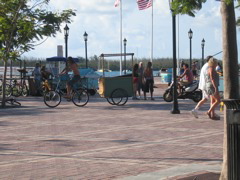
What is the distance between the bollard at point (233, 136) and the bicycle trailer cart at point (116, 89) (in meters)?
13.6

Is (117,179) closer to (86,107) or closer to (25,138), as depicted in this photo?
(25,138)

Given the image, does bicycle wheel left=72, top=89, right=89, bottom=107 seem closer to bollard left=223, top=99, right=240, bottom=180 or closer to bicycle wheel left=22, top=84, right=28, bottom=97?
bicycle wheel left=22, top=84, right=28, bottom=97

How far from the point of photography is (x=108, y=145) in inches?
385

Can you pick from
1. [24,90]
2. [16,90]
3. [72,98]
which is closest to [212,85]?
[72,98]

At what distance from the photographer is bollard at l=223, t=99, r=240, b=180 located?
534 centimetres

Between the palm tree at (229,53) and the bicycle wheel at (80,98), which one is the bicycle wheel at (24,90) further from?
the palm tree at (229,53)

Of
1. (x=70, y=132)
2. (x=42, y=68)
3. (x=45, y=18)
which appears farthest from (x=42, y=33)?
(x=70, y=132)

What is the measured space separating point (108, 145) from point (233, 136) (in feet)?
15.3

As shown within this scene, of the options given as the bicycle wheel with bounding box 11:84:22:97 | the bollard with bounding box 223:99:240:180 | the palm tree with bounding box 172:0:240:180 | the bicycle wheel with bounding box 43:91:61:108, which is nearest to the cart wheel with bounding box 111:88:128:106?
the bicycle wheel with bounding box 43:91:61:108

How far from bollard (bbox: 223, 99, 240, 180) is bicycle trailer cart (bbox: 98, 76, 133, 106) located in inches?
536

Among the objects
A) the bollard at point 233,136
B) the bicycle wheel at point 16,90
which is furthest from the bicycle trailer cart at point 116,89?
the bollard at point 233,136

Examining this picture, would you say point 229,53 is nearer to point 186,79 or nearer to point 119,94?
point 119,94

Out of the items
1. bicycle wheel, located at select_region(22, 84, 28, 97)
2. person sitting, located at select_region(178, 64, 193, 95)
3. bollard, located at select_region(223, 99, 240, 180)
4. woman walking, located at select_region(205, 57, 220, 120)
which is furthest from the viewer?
bicycle wheel, located at select_region(22, 84, 28, 97)

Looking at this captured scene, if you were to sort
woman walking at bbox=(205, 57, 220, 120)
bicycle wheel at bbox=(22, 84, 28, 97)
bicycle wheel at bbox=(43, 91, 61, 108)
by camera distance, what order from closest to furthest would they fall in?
woman walking at bbox=(205, 57, 220, 120)
bicycle wheel at bbox=(43, 91, 61, 108)
bicycle wheel at bbox=(22, 84, 28, 97)
